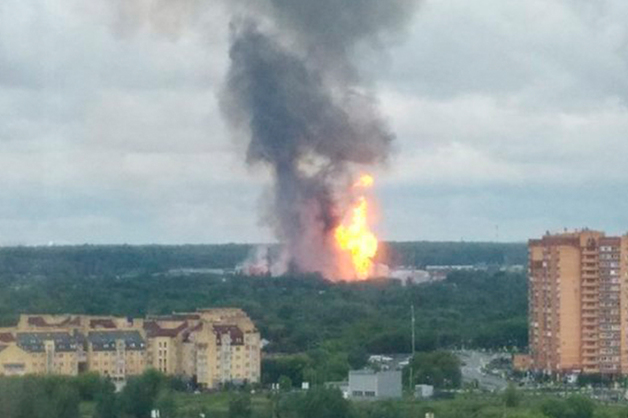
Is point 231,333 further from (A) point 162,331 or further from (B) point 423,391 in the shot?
(B) point 423,391

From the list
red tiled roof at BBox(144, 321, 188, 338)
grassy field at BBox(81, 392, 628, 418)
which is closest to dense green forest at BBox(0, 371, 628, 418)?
grassy field at BBox(81, 392, 628, 418)

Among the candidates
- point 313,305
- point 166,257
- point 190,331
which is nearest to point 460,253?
point 166,257

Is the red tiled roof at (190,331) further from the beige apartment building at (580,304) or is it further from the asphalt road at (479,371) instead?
the beige apartment building at (580,304)

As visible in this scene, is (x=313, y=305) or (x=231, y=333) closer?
(x=231, y=333)

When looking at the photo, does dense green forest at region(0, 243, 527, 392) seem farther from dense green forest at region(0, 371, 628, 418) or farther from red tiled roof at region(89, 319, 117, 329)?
dense green forest at region(0, 371, 628, 418)

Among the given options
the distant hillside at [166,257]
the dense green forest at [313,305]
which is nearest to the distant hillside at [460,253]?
the distant hillside at [166,257]

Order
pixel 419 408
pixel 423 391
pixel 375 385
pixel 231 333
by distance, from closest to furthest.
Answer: pixel 419 408 < pixel 375 385 < pixel 423 391 < pixel 231 333
